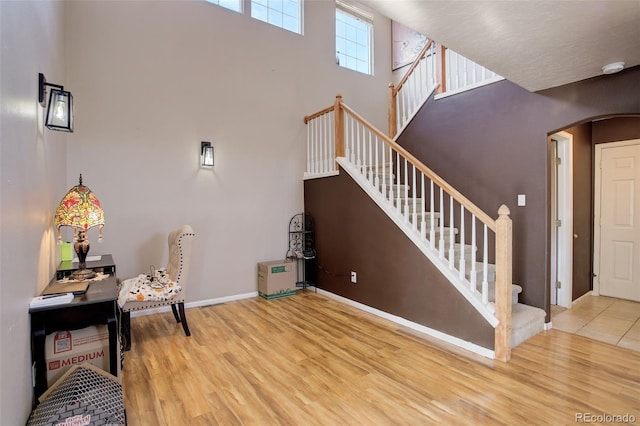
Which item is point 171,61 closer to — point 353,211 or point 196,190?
point 196,190

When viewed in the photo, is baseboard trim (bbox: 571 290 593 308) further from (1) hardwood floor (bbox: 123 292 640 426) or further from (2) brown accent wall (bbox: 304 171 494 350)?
(2) brown accent wall (bbox: 304 171 494 350)

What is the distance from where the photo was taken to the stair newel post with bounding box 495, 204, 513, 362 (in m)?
2.65

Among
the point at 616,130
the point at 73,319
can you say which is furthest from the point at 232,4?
the point at 616,130

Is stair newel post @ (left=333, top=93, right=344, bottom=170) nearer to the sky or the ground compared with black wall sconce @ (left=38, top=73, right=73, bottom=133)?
nearer to the sky

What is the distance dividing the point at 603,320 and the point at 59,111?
5.32 meters

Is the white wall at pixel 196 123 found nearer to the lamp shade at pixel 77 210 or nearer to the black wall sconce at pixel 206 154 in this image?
the black wall sconce at pixel 206 154

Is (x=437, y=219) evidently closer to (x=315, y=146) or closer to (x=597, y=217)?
(x=315, y=146)

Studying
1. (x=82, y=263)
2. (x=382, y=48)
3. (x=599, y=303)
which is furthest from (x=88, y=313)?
(x=382, y=48)

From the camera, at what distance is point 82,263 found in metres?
2.53

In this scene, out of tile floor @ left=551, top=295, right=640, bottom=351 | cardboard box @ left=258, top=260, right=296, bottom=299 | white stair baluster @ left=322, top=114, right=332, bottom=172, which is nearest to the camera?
tile floor @ left=551, top=295, right=640, bottom=351

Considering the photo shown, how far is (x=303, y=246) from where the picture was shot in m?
5.00

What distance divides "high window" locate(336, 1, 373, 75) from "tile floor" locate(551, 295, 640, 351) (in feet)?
15.8

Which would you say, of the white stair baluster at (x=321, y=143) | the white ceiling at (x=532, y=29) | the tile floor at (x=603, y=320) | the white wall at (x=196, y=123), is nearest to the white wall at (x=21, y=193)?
the white wall at (x=196, y=123)

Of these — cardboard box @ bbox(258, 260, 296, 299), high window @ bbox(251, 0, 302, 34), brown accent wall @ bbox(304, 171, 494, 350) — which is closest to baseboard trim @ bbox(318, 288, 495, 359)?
brown accent wall @ bbox(304, 171, 494, 350)
